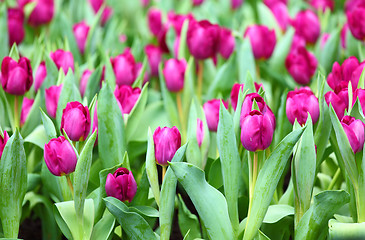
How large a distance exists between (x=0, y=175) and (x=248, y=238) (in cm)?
46

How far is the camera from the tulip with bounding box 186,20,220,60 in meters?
Result: 1.42

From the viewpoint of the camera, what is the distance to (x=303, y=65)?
4.73 feet

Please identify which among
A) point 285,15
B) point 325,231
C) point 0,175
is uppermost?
point 285,15

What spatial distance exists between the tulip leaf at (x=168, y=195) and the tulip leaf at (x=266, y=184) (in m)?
0.14

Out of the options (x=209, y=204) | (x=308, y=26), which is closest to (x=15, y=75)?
(x=209, y=204)

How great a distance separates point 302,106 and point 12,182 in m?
0.55

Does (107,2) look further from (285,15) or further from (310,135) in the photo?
(310,135)

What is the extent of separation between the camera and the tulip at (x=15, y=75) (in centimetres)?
118

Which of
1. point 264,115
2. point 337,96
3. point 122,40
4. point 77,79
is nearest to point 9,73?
point 77,79

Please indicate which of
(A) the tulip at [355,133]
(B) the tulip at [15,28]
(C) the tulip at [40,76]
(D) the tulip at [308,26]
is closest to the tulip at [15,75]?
(C) the tulip at [40,76]

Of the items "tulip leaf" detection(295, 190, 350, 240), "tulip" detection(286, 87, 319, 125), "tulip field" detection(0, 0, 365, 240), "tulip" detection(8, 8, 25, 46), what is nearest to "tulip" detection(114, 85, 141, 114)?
"tulip field" detection(0, 0, 365, 240)

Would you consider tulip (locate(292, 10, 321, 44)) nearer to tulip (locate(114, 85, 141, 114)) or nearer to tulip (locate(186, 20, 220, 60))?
tulip (locate(186, 20, 220, 60))

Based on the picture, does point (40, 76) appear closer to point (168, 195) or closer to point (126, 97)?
point (126, 97)

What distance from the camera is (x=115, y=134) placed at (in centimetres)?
112
